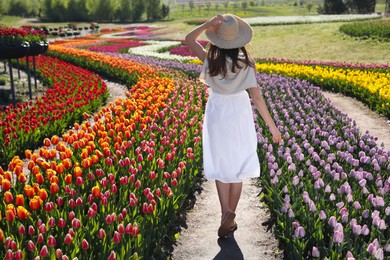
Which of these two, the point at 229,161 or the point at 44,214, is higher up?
the point at 229,161

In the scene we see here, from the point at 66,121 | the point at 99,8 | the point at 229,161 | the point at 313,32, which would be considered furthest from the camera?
the point at 99,8

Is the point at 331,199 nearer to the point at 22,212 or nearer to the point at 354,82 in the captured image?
the point at 22,212

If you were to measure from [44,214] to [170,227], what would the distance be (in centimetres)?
155

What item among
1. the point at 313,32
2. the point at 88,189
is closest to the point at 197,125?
the point at 88,189

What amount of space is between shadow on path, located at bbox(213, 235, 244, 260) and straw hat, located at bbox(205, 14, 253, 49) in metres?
2.15

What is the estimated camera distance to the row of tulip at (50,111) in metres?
8.14

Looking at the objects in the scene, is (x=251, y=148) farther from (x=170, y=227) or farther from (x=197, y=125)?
(x=197, y=125)

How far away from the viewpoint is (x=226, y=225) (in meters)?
5.16

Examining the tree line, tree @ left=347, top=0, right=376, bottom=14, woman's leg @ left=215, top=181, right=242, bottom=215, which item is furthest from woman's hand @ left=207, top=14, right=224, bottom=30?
the tree line

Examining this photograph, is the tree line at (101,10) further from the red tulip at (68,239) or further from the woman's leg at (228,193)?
the red tulip at (68,239)

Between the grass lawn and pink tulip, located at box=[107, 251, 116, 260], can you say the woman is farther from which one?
the grass lawn

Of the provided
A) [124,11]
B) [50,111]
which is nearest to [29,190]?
[50,111]

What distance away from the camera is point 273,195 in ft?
19.0

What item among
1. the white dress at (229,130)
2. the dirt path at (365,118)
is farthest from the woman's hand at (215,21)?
the dirt path at (365,118)
